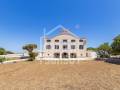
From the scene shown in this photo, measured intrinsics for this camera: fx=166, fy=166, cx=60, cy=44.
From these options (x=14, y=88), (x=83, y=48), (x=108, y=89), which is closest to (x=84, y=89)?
(x=108, y=89)

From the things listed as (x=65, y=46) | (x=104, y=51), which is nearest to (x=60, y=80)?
(x=65, y=46)

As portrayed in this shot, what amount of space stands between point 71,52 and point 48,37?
29.6 feet

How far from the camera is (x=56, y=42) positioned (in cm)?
5447

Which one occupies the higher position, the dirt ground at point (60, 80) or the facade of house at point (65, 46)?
the facade of house at point (65, 46)

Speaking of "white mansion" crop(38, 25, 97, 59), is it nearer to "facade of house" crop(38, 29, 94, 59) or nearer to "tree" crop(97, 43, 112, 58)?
"facade of house" crop(38, 29, 94, 59)

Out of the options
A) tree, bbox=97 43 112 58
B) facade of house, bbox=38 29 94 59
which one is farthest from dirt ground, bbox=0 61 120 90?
tree, bbox=97 43 112 58

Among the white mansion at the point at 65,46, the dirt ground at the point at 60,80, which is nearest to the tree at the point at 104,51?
the white mansion at the point at 65,46

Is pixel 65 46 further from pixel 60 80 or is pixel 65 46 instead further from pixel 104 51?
pixel 60 80

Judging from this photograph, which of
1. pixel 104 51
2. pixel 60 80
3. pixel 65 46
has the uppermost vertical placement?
pixel 65 46

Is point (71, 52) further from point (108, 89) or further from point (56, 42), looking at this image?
point (108, 89)

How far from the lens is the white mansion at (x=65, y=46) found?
54062 mm

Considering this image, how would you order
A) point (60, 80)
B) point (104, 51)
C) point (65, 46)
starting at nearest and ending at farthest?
point (60, 80) → point (65, 46) → point (104, 51)

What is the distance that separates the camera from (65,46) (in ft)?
180

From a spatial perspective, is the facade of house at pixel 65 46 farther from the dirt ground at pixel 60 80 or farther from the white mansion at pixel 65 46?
the dirt ground at pixel 60 80
